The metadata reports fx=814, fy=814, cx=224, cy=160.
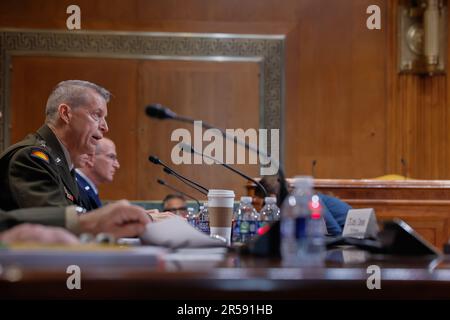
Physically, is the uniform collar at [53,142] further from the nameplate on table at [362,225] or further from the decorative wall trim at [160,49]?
the decorative wall trim at [160,49]

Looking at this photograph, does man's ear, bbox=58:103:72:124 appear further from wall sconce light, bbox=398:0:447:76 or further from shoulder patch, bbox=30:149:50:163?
wall sconce light, bbox=398:0:447:76

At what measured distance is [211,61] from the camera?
26.8ft

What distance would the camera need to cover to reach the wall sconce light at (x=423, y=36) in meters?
8.12

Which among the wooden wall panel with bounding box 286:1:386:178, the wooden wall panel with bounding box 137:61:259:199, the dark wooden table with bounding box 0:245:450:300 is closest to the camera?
the dark wooden table with bounding box 0:245:450:300

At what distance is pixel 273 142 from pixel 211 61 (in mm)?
1024

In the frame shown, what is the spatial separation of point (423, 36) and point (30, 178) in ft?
19.8

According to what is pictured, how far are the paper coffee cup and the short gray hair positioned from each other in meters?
0.97

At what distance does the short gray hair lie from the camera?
3771mm

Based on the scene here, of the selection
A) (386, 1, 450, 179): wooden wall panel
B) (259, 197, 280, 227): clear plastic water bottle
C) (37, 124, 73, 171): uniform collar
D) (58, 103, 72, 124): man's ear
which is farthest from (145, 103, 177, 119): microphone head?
(386, 1, 450, 179): wooden wall panel

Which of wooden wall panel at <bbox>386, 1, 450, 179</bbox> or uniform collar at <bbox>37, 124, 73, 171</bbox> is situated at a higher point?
wooden wall panel at <bbox>386, 1, 450, 179</bbox>

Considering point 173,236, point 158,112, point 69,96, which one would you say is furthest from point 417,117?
point 173,236
